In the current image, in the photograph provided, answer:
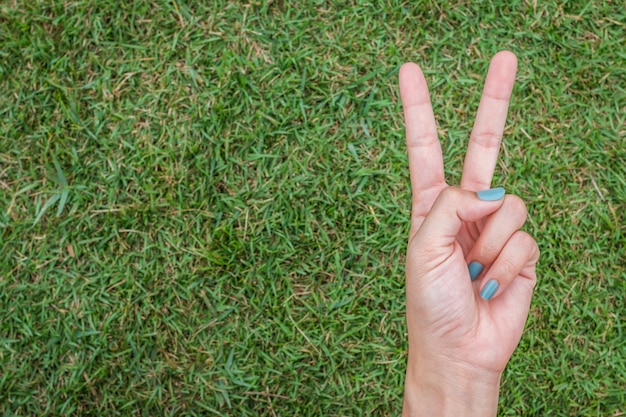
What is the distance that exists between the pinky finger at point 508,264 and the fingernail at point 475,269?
6cm

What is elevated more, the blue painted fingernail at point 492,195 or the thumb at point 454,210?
the blue painted fingernail at point 492,195

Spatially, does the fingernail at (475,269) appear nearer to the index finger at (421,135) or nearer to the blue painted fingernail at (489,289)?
the blue painted fingernail at (489,289)

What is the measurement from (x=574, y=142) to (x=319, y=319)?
1672mm

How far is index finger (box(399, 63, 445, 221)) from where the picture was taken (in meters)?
2.16

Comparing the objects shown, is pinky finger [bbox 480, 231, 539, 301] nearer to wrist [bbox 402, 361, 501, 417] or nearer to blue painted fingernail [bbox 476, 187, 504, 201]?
blue painted fingernail [bbox 476, 187, 504, 201]

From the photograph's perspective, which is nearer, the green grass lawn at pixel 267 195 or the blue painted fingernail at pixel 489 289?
the blue painted fingernail at pixel 489 289

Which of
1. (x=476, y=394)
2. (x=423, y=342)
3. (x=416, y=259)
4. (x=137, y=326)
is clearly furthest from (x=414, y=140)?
(x=137, y=326)

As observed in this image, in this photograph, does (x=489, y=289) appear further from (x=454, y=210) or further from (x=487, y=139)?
(x=487, y=139)

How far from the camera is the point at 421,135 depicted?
2.17 meters

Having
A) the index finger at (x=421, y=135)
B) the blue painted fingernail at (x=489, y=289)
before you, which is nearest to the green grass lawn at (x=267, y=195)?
the index finger at (x=421, y=135)

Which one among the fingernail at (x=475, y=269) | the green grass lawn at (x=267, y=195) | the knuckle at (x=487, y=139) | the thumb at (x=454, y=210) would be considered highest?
the knuckle at (x=487, y=139)

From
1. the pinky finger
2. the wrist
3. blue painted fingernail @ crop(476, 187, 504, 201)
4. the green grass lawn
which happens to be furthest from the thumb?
the green grass lawn

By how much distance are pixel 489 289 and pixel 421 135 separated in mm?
590

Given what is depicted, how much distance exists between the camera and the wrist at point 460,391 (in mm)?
2105
